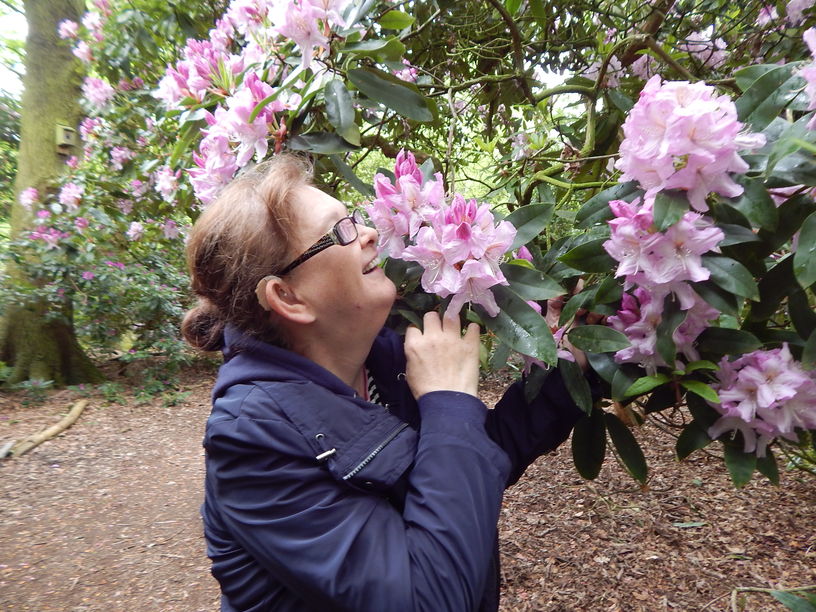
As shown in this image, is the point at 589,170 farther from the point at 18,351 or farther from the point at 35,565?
the point at 18,351

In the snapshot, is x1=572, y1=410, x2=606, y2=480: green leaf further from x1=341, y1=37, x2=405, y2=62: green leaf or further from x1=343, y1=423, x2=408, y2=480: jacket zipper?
x1=341, y1=37, x2=405, y2=62: green leaf

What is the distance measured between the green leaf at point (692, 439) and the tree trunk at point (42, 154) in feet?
20.8

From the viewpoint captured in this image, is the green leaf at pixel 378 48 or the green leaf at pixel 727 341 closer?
the green leaf at pixel 727 341

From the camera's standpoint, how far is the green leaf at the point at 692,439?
3.16ft

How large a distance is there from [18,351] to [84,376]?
26.5 inches

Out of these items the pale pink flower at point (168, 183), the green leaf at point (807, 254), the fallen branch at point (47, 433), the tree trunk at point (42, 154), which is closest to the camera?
the green leaf at point (807, 254)

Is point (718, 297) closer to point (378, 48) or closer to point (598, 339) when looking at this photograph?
point (598, 339)

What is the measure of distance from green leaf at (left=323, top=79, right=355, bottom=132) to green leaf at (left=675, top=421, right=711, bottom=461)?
2.79 feet

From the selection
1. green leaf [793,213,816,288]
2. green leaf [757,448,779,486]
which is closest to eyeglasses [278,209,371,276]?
green leaf [793,213,816,288]

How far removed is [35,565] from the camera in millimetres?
2988

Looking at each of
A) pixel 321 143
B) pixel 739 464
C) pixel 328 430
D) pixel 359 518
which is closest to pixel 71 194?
pixel 321 143

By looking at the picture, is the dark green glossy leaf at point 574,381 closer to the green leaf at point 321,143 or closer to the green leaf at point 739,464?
the green leaf at point 739,464

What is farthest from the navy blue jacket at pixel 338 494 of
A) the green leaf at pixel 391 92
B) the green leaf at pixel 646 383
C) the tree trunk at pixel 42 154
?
the tree trunk at pixel 42 154

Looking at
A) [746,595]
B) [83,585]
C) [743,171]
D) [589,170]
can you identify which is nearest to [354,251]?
[743,171]
